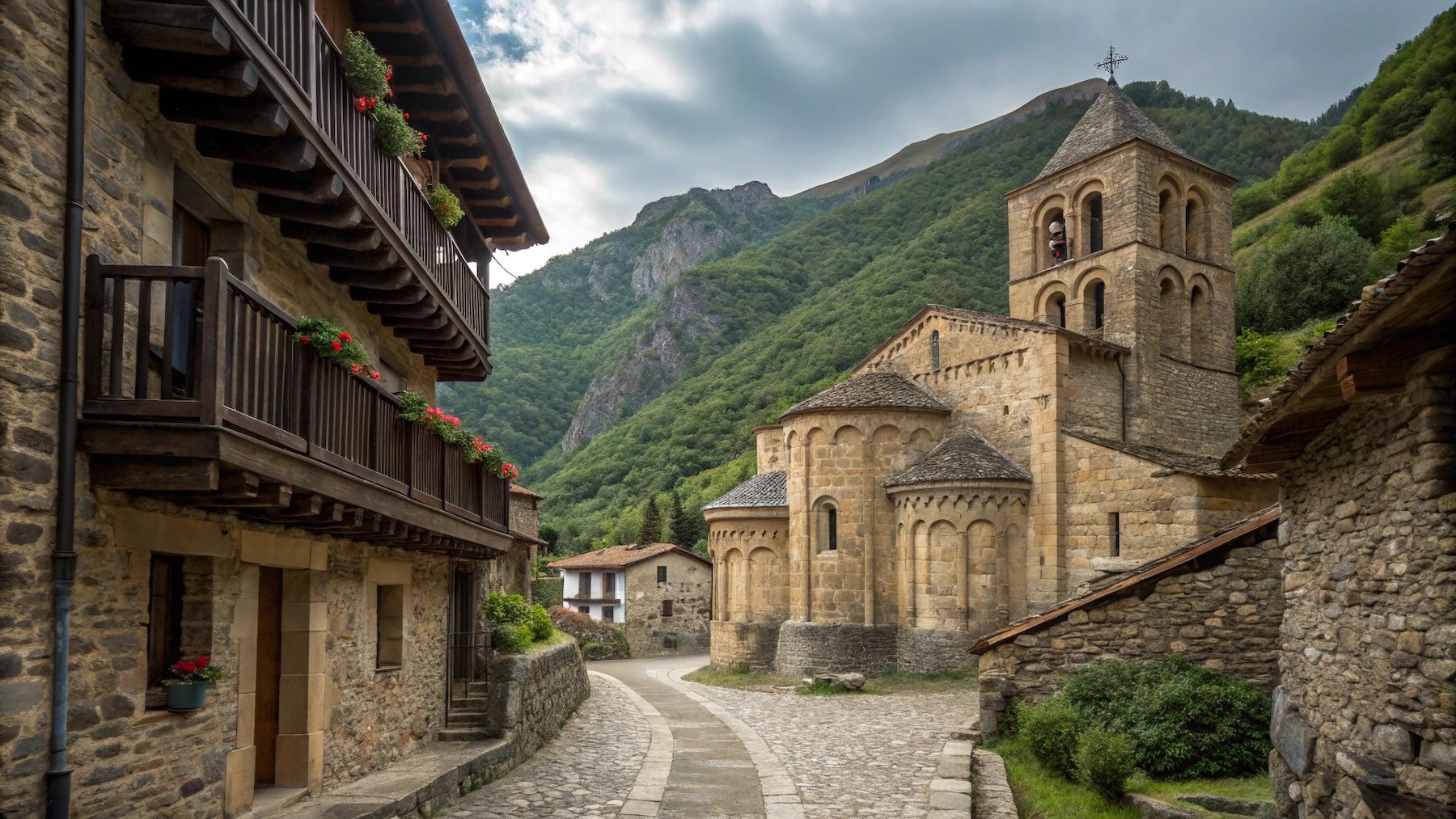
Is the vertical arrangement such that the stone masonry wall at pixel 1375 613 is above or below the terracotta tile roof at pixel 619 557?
above

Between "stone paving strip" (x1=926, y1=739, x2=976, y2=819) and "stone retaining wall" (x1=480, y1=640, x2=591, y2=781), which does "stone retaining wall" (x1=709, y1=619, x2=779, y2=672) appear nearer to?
"stone retaining wall" (x1=480, y1=640, x2=591, y2=781)

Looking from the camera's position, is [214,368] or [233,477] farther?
[233,477]

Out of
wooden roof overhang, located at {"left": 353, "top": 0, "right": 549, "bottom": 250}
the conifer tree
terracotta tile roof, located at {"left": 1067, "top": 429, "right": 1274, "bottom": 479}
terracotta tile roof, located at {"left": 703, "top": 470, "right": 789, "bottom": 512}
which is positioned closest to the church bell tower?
terracotta tile roof, located at {"left": 1067, "top": 429, "right": 1274, "bottom": 479}

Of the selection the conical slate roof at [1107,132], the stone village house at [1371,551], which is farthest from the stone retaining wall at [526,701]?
the conical slate roof at [1107,132]

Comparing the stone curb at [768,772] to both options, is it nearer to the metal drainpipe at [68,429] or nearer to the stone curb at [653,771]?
the stone curb at [653,771]

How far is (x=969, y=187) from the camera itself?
8106cm

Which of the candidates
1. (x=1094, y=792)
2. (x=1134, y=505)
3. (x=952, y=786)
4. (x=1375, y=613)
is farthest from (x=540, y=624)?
(x=1375, y=613)

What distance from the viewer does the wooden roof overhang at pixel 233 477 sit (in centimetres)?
486

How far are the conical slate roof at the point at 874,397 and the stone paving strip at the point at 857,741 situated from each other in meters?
6.98

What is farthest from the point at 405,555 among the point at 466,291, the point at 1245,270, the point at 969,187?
the point at 969,187

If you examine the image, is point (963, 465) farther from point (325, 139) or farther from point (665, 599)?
point (665, 599)

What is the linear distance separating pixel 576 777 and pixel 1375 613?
27.3ft

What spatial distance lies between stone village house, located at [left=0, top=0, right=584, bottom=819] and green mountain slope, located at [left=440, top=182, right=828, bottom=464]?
6342cm

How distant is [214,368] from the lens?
484cm
